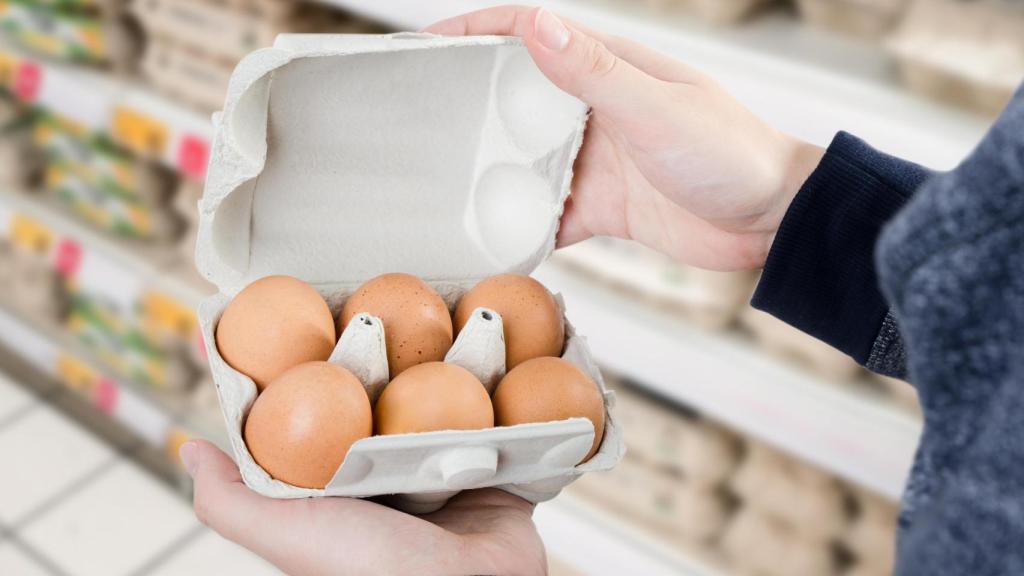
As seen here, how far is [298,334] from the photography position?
3.03 feet

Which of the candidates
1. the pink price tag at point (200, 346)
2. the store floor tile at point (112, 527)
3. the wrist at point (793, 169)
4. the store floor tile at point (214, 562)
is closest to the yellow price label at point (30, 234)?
the pink price tag at point (200, 346)

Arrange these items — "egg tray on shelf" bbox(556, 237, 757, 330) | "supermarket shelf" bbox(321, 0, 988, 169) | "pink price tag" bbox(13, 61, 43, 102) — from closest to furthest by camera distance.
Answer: "supermarket shelf" bbox(321, 0, 988, 169) < "egg tray on shelf" bbox(556, 237, 757, 330) < "pink price tag" bbox(13, 61, 43, 102)

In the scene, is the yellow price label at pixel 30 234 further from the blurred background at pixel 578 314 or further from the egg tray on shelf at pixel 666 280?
the egg tray on shelf at pixel 666 280

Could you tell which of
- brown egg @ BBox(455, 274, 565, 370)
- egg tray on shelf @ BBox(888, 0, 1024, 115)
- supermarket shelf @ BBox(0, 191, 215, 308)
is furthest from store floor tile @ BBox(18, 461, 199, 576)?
egg tray on shelf @ BBox(888, 0, 1024, 115)

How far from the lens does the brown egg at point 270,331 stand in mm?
908

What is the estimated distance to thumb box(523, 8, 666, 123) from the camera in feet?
2.81

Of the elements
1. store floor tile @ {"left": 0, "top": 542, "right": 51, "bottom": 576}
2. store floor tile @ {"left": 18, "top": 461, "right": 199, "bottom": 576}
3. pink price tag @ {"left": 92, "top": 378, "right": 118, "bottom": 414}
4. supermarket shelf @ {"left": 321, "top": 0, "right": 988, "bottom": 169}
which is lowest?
store floor tile @ {"left": 0, "top": 542, "right": 51, "bottom": 576}

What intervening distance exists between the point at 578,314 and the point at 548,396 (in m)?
0.59

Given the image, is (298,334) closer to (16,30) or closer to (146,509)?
(146,509)

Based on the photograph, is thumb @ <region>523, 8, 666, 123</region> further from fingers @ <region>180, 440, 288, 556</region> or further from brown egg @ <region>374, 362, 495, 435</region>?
fingers @ <region>180, 440, 288, 556</region>

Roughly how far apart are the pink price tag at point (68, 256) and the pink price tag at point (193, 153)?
1.72ft

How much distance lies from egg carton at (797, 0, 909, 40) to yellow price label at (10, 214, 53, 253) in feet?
5.84

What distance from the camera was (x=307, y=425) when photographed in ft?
2.70

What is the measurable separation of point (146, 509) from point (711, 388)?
4.40ft
